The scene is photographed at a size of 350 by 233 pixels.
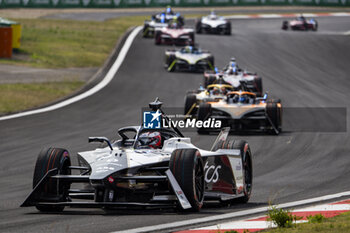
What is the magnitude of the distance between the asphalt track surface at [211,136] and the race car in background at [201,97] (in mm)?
1728

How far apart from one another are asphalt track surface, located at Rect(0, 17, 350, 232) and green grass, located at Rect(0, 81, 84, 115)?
1347mm

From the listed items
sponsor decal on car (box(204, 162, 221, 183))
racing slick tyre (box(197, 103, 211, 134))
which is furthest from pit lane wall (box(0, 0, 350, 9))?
sponsor decal on car (box(204, 162, 221, 183))

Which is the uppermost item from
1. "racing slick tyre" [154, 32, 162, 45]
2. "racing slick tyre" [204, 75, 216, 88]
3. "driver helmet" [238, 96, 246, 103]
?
"driver helmet" [238, 96, 246, 103]

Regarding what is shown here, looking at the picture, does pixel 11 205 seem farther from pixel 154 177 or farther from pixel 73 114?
pixel 73 114

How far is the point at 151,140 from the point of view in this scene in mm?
12219

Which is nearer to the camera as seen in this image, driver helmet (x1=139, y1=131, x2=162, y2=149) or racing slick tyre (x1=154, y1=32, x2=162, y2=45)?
driver helmet (x1=139, y1=131, x2=162, y2=149)

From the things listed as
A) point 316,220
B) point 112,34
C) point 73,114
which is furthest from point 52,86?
point 316,220

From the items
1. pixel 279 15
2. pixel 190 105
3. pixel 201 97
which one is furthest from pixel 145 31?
pixel 190 105

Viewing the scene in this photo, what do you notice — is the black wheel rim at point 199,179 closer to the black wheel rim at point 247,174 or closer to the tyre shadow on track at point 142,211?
the tyre shadow on track at point 142,211

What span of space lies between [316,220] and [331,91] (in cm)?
2464

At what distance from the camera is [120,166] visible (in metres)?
10.7

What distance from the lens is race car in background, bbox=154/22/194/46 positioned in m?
44.3

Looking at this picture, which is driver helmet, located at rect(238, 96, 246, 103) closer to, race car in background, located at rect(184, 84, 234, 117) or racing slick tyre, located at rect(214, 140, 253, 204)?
race car in background, located at rect(184, 84, 234, 117)

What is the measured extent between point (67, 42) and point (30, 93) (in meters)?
17.9
